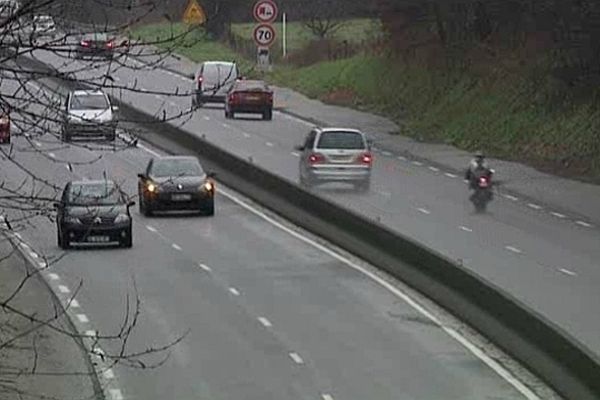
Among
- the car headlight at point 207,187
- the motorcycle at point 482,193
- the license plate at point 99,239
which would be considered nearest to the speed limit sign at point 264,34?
the car headlight at point 207,187

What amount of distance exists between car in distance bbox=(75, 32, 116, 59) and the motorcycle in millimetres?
30926

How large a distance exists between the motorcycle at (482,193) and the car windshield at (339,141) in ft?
16.7

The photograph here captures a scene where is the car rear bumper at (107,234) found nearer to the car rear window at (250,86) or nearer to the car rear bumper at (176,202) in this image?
the car rear bumper at (176,202)

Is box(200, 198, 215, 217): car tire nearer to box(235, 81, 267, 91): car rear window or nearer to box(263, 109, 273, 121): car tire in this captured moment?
box(235, 81, 267, 91): car rear window

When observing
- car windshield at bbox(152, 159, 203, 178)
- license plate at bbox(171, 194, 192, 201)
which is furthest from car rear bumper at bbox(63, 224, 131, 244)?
car windshield at bbox(152, 159, 203, 178)

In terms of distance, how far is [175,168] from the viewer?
45.4m

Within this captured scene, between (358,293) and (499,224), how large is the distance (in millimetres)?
8751

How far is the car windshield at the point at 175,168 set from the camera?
44656 mm

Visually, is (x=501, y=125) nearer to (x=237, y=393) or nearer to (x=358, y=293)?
(x=358, y=293)

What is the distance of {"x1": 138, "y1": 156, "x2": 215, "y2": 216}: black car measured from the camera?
43.7 m

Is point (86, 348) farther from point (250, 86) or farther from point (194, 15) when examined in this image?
point (250, 86)

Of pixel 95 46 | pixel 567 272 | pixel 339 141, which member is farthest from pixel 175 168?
pixel 95 46

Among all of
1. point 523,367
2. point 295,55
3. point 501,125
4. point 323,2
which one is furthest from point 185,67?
point 523,367

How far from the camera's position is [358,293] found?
32.5 m
